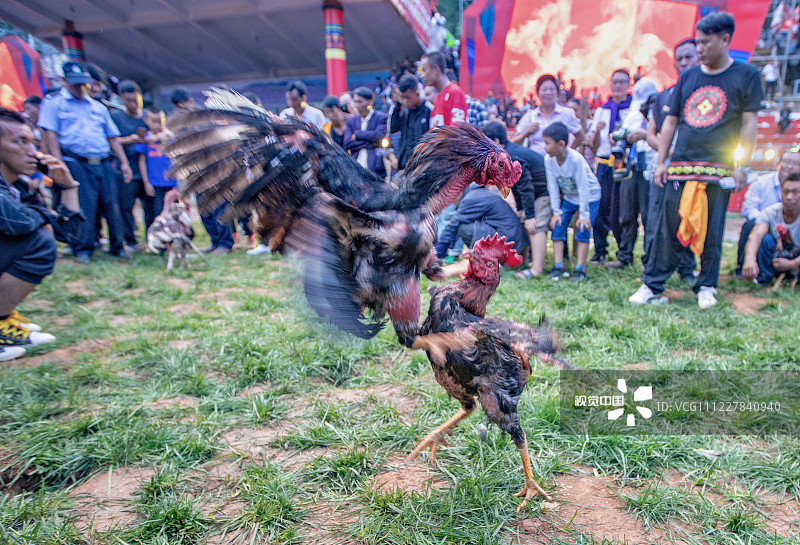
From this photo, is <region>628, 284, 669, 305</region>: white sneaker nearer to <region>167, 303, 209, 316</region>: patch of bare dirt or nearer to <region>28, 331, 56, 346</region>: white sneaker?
<region>167, 303, 209, 316</region>: patch of bare dirt

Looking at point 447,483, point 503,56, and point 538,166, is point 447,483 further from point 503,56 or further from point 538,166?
point 503,56

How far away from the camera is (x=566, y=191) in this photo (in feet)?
16.9

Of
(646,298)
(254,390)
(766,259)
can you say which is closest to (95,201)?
(254,390)

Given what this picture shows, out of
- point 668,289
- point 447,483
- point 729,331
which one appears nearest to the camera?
point 447,483

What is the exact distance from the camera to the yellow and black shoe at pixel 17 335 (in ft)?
11.0

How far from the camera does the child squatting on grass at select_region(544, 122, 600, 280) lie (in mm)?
4883

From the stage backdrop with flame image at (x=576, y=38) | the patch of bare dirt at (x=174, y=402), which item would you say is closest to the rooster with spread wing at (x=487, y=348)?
the patch of bare dirt at (x=174, y=402)

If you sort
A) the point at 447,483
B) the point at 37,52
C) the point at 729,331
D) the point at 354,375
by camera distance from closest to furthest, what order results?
the point at 447,483, the point at 354,375, the point at 729,331, the point at 37,52

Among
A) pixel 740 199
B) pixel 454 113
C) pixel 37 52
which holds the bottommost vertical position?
pixel 740 199

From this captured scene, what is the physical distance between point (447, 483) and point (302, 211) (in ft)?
4.77

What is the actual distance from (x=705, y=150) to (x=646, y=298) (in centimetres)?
152

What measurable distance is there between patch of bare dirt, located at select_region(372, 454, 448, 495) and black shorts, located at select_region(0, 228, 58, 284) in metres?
3.10

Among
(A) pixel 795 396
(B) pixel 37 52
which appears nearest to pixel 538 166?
(A) pixel 795 396

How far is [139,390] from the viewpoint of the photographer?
2.79 meters
